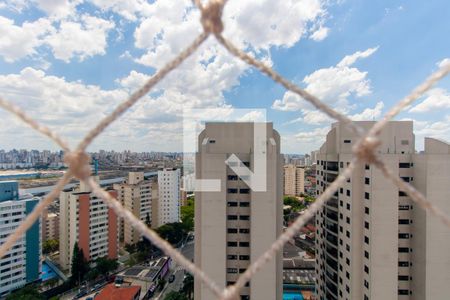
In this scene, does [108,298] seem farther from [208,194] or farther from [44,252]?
[44,252]

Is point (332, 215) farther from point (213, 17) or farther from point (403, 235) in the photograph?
point (213, 17)

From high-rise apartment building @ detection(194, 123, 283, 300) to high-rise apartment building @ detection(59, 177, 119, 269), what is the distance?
18.8 ft

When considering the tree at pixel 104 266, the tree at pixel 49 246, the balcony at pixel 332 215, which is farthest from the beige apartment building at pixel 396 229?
the tree at pixel 49 246

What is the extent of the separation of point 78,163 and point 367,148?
0.70 metres

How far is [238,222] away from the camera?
3.78 metres

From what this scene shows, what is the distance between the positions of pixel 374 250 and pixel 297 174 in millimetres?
14763

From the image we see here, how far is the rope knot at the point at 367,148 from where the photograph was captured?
51 centimetres

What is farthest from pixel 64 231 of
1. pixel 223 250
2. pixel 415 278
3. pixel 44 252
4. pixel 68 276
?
pixel 415 278

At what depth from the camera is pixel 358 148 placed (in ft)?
1.73

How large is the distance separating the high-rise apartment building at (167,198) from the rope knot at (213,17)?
1155 cm

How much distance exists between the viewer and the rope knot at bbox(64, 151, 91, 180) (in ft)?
1.74

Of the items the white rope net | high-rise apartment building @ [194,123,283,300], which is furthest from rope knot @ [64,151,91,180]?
high-rise apartment building @ [194,123,283,300]

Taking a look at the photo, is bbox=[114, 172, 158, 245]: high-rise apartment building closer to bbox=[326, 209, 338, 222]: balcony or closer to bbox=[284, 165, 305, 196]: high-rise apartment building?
bbox=[326, 209, 338, 222]: balcony

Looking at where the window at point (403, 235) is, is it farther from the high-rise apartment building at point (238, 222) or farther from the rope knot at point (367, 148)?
the rope knot at point (367, 148)
